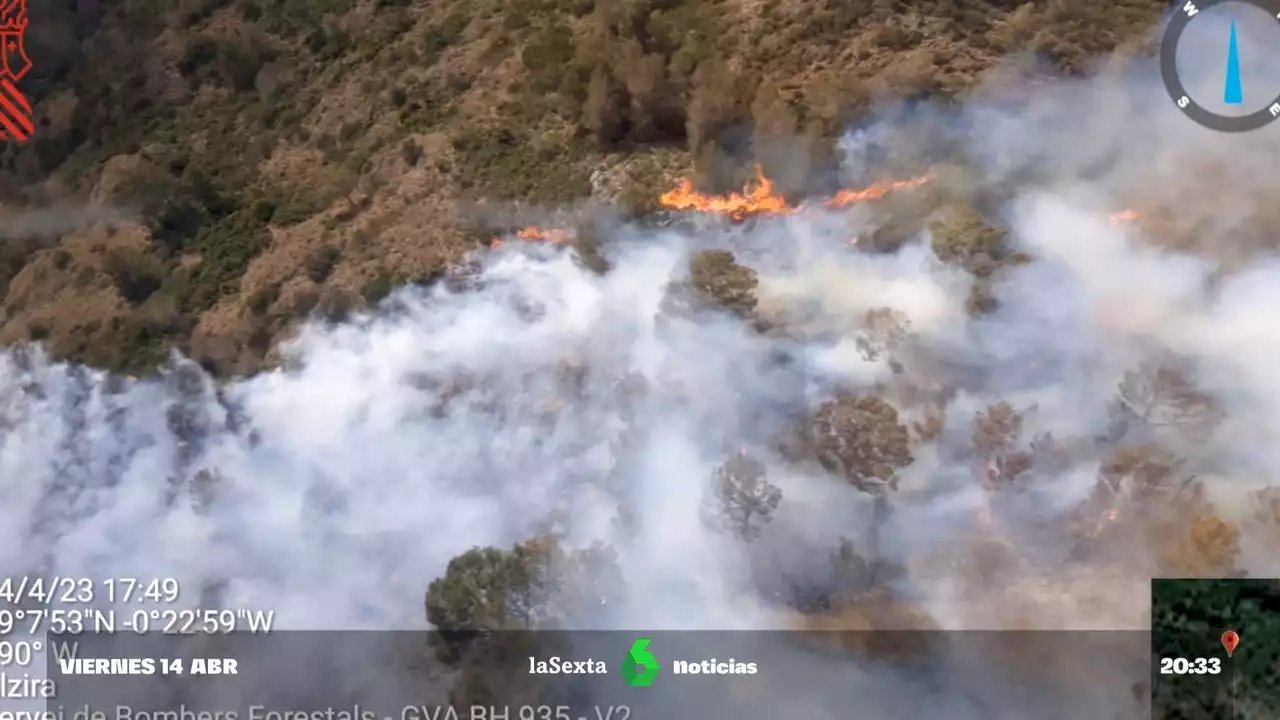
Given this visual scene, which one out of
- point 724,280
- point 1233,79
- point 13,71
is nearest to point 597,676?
point 724,280

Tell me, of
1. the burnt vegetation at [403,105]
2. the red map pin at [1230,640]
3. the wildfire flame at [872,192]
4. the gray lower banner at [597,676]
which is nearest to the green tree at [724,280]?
the burnt vegetation at [403,105]

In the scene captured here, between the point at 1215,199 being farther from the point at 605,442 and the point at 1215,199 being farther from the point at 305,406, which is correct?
the point at 305,406

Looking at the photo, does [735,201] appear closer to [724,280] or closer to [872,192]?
[724,280]

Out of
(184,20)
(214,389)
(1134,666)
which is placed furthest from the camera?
(184,20)

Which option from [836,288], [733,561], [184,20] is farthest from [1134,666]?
[184,20]

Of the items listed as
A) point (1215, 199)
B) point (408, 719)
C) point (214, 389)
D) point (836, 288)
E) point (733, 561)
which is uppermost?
point (1215, 199)

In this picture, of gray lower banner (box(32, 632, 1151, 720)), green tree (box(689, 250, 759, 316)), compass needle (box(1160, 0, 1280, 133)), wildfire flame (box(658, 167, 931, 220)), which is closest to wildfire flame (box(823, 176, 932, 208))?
wildfire flame (box(658, 167, 931, 220))

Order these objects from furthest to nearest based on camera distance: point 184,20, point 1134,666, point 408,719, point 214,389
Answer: point 184,20 → point 214,389 → point 408,719 → point 1134,666

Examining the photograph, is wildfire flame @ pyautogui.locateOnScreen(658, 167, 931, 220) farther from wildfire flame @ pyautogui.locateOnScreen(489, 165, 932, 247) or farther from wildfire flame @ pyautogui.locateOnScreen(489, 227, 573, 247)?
wildfire flame @ pyautogui.locateOnScreen(489, 227, 573, 247)
